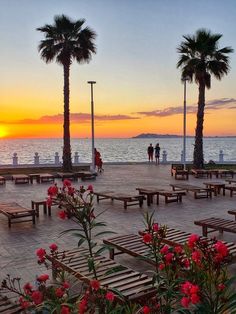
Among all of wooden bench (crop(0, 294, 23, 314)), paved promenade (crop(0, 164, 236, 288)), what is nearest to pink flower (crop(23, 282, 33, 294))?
wooden bench (crop(0, 294, 23, 314))

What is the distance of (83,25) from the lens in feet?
83.3

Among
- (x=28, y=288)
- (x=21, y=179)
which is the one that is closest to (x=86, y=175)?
(x=21, y=179)

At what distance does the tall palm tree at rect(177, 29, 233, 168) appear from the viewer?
2544 centimetres

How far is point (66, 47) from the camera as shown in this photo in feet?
80.5

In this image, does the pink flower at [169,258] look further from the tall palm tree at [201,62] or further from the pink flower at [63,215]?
the tall palm tree at [201,62]

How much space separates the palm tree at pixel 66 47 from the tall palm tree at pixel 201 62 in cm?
702

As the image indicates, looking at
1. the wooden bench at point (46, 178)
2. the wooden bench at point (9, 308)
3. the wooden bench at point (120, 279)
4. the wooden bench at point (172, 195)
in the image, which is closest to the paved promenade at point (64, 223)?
the wooden bench at point (172, 195)

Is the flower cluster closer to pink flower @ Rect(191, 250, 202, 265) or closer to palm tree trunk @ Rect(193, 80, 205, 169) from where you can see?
pink flower @ Rect(191, 250, 202, 265)

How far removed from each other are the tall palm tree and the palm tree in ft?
23.0

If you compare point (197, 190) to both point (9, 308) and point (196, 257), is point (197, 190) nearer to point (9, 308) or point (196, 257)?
point (9, 308)

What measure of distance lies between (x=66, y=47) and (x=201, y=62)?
30.3 feet

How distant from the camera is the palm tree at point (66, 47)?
2458 centimetres

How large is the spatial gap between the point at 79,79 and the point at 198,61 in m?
12.8

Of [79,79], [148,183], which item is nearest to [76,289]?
[148,183]
